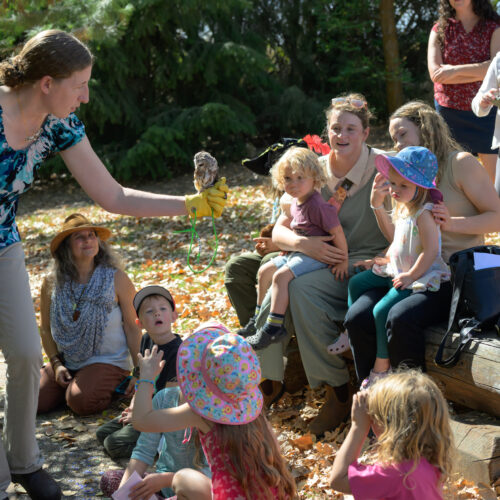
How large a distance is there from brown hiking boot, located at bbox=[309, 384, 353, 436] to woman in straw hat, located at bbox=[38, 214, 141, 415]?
1331 mm

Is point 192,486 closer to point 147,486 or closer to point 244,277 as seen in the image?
point 147,486

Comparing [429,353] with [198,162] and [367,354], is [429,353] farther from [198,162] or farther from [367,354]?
[198,162]

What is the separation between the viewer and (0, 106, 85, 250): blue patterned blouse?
300 centimetres

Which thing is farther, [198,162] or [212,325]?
[198,162]

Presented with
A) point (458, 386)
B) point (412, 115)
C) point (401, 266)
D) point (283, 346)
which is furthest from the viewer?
point (283, 346)

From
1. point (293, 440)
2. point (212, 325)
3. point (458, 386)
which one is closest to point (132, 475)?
point (212, 325)

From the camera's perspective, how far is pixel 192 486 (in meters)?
2.65

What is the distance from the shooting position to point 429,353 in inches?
135

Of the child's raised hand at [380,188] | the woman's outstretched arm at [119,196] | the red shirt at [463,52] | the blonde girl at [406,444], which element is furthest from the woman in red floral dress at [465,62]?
the blonde girl at [406,444]

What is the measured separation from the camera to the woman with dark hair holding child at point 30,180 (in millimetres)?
2945

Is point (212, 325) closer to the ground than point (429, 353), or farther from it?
farther from it

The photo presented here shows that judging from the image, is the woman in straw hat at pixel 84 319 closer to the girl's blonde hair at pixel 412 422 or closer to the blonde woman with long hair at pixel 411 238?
the blonde woman with long hair at pixel 411 238

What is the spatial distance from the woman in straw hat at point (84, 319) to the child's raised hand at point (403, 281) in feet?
6.32

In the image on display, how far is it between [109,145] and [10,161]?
1015 centimetres
